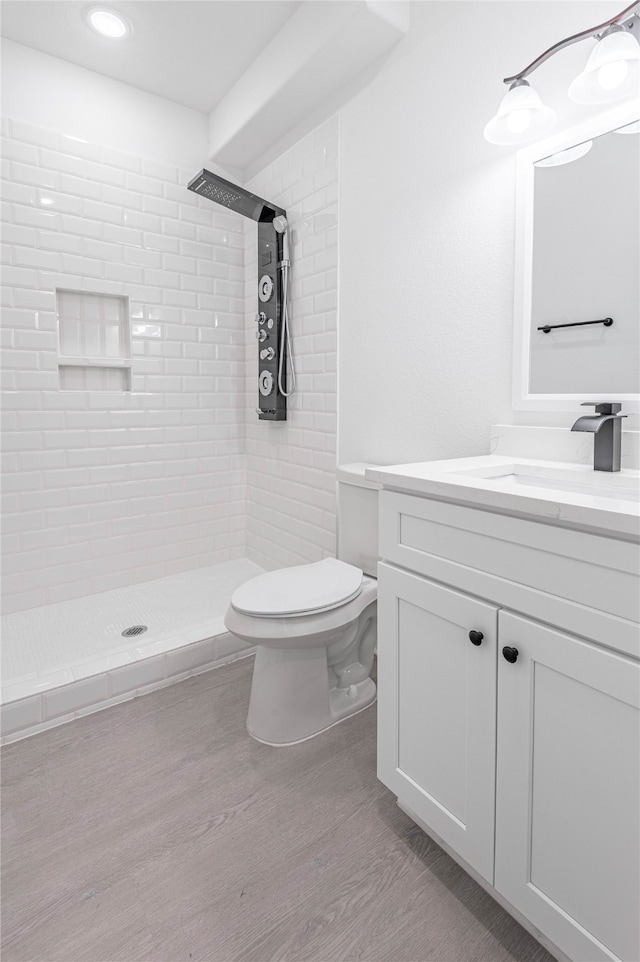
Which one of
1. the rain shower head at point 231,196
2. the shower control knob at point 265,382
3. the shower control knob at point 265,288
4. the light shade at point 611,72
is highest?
the rain shower head at point 231,196

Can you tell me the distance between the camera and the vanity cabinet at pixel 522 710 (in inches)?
31.9

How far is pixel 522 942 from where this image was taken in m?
1.05

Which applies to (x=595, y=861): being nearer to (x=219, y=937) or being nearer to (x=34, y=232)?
(x=219, y=937)

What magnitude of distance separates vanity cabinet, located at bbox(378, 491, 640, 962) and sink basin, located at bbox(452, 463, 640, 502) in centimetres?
22

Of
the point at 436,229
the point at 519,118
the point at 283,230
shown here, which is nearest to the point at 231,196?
the point at 283,230

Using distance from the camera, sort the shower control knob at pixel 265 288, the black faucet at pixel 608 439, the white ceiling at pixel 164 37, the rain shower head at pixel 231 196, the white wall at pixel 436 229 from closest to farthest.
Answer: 1. the black faucet at pixel 608 439
2. the white wall at pixel 436 229
3. the white ceiling at pixel 164 37
4. the rain shower head at pixel 231 196
5. the shower control knob at pixel 265 288

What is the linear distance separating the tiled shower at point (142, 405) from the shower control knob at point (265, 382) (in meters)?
0.17

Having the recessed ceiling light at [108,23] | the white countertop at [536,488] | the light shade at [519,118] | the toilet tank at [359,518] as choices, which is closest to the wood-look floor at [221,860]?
the toilet tank at [359,518]

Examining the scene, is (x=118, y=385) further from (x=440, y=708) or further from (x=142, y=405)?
(x=440, y=708)

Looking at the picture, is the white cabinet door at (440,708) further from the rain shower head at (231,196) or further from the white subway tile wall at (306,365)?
the rain shower head at (231,196)

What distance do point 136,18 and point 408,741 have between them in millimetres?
2792

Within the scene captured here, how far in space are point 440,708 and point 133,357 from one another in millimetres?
2259

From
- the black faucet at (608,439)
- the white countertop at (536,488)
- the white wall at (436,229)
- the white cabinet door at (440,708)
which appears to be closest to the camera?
the white countertop at (536,488)

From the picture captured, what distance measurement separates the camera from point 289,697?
5.49 feet
